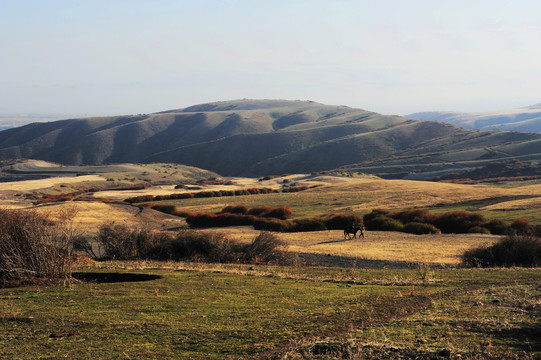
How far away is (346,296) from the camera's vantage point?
15664mm

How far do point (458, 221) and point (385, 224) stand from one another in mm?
6352

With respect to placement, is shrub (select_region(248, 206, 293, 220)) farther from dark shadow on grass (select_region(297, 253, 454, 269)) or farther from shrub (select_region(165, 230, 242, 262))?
shrub (select_region(165, 230, 242, 262))

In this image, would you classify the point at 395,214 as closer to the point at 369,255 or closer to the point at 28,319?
the point at 369,255

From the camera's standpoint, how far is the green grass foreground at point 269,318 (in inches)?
385

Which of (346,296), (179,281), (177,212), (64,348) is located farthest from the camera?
(177,212)

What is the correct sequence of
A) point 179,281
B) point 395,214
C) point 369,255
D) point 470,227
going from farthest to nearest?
point 395,214, point 470,227, point 369,255, point 179,281

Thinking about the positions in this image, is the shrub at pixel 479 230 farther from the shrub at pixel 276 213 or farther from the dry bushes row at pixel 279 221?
the shrub at pixel 276 213

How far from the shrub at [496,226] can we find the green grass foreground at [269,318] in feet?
79.2

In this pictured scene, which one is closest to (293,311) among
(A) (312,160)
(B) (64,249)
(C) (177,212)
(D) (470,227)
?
(B) (64,249)

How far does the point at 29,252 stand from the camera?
1758 cm

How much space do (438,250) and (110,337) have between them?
25.6 m

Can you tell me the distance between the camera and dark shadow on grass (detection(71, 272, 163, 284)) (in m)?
19.1

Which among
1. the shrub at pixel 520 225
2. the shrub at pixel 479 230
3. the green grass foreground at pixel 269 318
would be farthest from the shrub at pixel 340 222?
the green grass foreground at pixel 269 318

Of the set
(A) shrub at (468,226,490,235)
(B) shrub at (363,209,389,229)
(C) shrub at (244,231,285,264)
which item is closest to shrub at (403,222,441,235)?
(A) shrub at (468,226,490,235)
